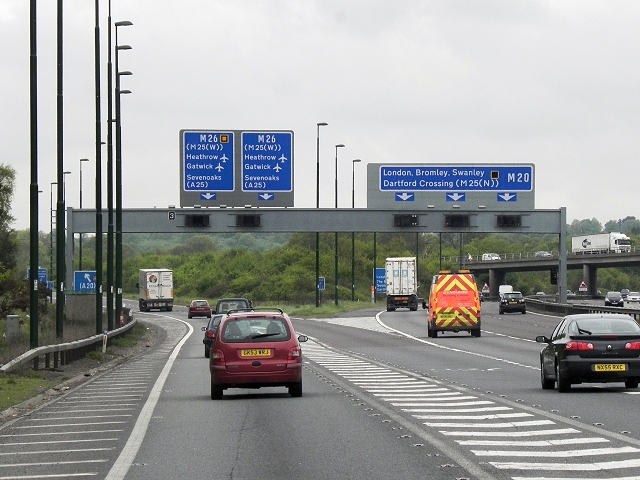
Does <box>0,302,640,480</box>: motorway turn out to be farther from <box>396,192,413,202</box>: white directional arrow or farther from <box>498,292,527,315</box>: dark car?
<box>498,292,527,315</box>: dark car

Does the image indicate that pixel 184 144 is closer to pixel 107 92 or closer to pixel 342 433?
pixel 107 92

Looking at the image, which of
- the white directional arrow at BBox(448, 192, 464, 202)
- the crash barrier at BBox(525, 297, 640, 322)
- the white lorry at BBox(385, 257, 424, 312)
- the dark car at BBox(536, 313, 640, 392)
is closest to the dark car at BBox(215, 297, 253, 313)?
the white directional arrow at BBox(448, 192, 464, 202)

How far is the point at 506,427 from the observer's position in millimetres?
16359

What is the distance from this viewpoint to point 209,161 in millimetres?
59312

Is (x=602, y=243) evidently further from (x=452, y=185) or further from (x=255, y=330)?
(x=255, y=330)

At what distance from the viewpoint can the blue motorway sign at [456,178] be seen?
6253cm

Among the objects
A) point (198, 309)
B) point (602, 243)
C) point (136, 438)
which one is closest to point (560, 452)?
point (136, 438)

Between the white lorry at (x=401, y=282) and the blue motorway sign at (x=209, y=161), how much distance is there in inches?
1346

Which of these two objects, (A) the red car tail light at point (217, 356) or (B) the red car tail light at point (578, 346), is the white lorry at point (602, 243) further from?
(A) the red car tail light at point (217, 356)

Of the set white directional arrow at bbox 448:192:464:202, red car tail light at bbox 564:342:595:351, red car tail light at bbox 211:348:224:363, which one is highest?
white directional arrow at bbox 448:192:464:202

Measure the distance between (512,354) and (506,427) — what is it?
75.7ft

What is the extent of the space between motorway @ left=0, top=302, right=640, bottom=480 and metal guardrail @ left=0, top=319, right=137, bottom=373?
145 centimetres

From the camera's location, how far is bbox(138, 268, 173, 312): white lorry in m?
107

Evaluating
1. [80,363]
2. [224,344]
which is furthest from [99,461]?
[80,363]
